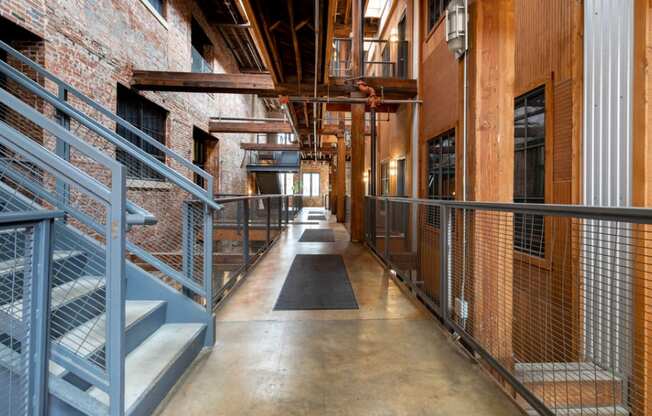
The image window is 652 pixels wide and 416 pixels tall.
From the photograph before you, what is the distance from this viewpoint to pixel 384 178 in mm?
11758

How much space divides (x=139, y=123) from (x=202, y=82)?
185 cm

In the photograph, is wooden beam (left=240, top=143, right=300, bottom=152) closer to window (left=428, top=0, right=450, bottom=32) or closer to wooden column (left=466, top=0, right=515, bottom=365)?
window (left=428, top=0, right=450, bottom=32)

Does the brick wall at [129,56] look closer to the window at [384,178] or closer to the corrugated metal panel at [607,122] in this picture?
the corrugated metal panel at [607,122]

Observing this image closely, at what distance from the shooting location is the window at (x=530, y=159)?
4.09m

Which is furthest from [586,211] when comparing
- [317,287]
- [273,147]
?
[273,147]

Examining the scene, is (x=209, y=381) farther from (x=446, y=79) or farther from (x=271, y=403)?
(x=446, y=79)

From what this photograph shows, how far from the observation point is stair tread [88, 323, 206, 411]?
5.74ft

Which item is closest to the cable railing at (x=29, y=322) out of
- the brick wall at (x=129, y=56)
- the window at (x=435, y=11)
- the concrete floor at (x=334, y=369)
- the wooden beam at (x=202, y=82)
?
the concrete floor at (x=334, y=369)

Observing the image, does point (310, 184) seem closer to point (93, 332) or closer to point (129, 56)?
point (129, 56)

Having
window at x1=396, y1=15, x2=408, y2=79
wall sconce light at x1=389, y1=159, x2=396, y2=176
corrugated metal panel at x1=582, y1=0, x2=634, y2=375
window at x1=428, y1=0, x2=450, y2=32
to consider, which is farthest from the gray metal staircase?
wall sconce light at x1=389, y1=159, x2=396, y2=176

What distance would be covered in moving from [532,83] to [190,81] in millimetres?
5486

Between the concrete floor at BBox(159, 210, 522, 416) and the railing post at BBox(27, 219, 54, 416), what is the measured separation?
687 mm

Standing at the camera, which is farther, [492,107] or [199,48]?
[199,48]

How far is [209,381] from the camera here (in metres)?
2.11
